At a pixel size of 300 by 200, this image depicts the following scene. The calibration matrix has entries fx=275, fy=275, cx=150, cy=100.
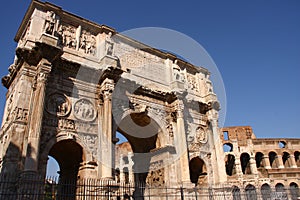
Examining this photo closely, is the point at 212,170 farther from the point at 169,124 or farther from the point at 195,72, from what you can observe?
the point at 195,72

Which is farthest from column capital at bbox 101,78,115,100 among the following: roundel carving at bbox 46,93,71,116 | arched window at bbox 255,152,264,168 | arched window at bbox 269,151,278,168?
arched window at bbox 269,151,278,168

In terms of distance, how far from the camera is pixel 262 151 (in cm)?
2622

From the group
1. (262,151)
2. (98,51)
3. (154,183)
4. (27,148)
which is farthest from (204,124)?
(262,151)

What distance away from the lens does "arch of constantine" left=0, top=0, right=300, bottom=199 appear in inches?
348

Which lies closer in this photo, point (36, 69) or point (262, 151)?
point (36, 69)

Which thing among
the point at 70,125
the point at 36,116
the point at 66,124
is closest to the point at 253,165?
the point at 70,125

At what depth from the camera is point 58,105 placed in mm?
9547

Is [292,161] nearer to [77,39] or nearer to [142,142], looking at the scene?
[142,142]

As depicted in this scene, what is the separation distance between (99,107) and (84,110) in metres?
0.62

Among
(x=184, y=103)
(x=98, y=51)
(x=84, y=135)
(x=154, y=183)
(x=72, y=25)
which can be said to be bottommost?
(x=154, y=183)

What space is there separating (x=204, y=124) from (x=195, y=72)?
10.6ft

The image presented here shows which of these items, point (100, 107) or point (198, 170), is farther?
point (198, 170)

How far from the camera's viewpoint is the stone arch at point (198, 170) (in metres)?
13.3

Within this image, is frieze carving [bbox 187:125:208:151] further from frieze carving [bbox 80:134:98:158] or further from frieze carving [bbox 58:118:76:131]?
frieze carving [bbox 58:118:76:131]
